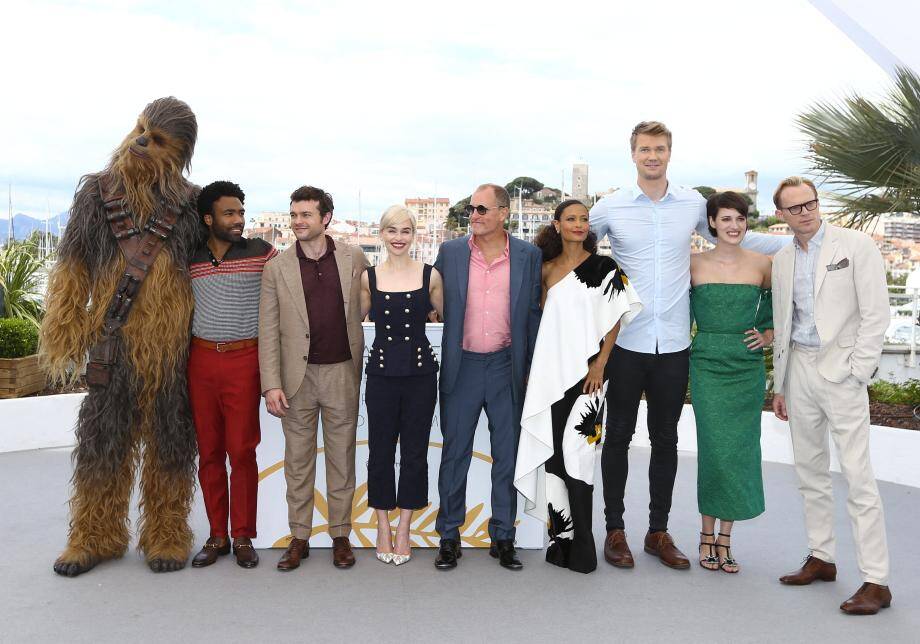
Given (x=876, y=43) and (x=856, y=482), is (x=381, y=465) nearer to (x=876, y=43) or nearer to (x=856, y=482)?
(x=856, y=482)

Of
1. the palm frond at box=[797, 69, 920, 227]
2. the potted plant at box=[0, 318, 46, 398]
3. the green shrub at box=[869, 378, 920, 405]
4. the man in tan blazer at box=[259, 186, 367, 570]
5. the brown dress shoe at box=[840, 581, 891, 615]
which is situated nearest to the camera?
the brown dress shoe at box=[840, 581, 891, 615]

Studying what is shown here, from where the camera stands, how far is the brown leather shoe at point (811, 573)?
11.1ft

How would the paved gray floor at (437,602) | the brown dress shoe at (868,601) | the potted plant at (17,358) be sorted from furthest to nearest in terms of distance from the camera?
the potted plant at (17,358), the brown dress shoe at (868,601), the paved gray floor at (437,602)

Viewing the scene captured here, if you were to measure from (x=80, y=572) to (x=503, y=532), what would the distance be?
1799 mm

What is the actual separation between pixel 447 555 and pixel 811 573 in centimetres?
154

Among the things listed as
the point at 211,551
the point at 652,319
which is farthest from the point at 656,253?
the point at 211,551

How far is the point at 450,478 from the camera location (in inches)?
139

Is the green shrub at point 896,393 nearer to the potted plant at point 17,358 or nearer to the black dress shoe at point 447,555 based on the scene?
the black dress shoe at point 447,555

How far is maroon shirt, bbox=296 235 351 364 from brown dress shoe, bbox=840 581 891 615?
7.39ft

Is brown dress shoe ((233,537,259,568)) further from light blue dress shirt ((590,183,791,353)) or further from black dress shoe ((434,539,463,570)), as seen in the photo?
light blue dress shirt ((590,183,791,353))

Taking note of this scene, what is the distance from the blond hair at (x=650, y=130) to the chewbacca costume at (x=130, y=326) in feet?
6.39

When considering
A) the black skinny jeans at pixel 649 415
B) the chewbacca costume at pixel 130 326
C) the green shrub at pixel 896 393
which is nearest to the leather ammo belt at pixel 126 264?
the chewbacca costume at pixel 130 326

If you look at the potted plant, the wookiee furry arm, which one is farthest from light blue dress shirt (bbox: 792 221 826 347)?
the potted plant

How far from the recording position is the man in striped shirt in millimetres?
3375
